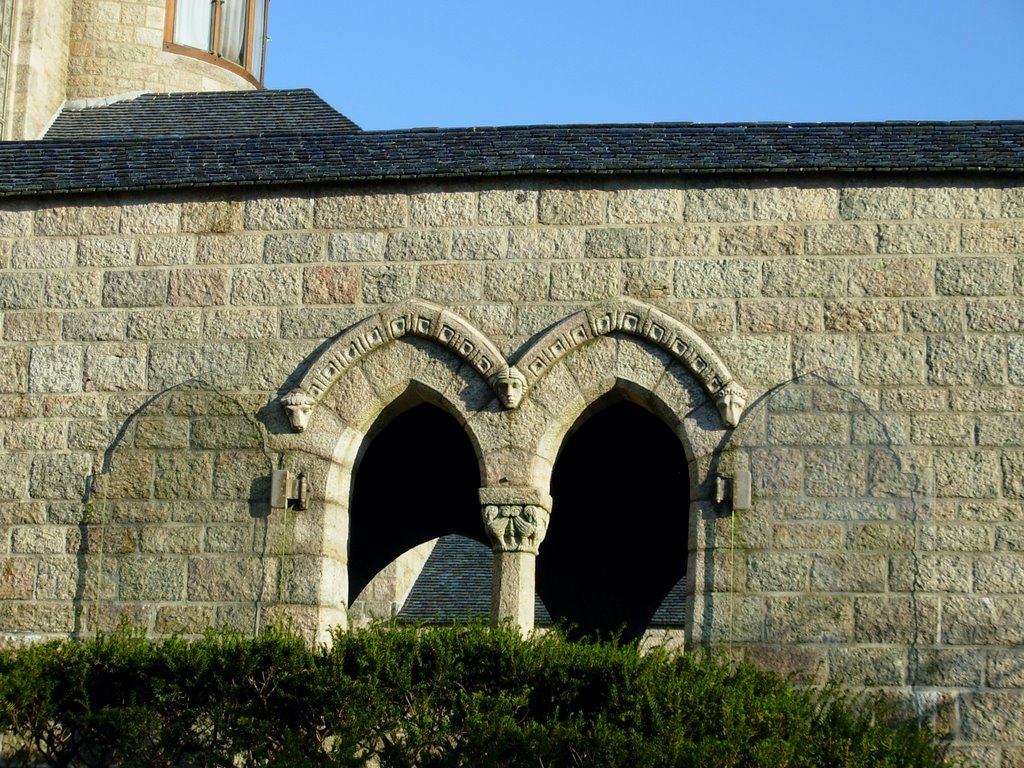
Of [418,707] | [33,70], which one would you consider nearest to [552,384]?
[418,707]

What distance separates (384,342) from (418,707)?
2723 mm

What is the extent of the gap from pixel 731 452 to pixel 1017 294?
78.7 inches

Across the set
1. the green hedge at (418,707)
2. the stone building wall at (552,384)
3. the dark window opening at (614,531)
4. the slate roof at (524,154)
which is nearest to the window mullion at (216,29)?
the dark window opening at (614,531)

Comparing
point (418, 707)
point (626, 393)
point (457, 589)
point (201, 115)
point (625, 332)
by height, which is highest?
point (201, 115)

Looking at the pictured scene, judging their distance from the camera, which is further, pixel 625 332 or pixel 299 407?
pixel 299 407

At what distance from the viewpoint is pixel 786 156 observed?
1176cm

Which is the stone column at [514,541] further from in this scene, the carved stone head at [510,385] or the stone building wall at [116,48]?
the stone building wall at [116,48]

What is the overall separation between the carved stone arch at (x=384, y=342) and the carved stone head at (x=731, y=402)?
1.42 m

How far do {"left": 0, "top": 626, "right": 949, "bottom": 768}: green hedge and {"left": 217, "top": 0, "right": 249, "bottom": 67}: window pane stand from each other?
36.4 ft

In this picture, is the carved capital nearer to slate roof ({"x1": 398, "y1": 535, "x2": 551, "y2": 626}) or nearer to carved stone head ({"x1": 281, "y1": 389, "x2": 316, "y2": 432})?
carved stone head ({"x1": 281, "y1": 389, "x2": 316, "y2": 432})

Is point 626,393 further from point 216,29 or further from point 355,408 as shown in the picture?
point 216,29

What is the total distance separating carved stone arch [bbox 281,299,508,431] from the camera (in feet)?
38.1

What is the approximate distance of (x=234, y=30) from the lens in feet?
67.3

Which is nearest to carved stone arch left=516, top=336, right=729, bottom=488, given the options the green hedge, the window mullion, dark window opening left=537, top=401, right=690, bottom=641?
the green hedge
